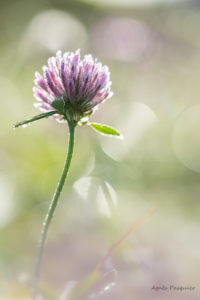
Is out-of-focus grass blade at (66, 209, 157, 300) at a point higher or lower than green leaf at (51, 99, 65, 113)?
lower

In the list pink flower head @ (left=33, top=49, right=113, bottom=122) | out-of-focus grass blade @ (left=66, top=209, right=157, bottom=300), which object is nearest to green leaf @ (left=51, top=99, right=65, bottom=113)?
pink flower head @ (left=33, top=49, right=113, bottom=122)

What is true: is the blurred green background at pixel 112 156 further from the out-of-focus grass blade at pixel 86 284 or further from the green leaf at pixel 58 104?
the green leaf at pixel 58 104

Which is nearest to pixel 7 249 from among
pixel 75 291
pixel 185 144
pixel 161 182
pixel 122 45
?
pixel 75 291

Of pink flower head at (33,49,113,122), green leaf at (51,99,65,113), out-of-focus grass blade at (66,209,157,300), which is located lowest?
out-of-focus grass blade at (66,209,157,300)

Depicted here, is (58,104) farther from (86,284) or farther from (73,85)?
(86,284)

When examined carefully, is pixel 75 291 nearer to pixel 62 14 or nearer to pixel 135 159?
pixel 135 159

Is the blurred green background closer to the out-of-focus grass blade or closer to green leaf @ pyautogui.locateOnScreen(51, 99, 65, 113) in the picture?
the out-of-focus grass blade

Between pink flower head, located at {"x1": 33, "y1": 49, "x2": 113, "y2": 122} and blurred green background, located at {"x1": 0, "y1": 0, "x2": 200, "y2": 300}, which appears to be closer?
pink flower head, located at {"x1": 33, "y1": 49, "x2": 113, "y2": 122}
